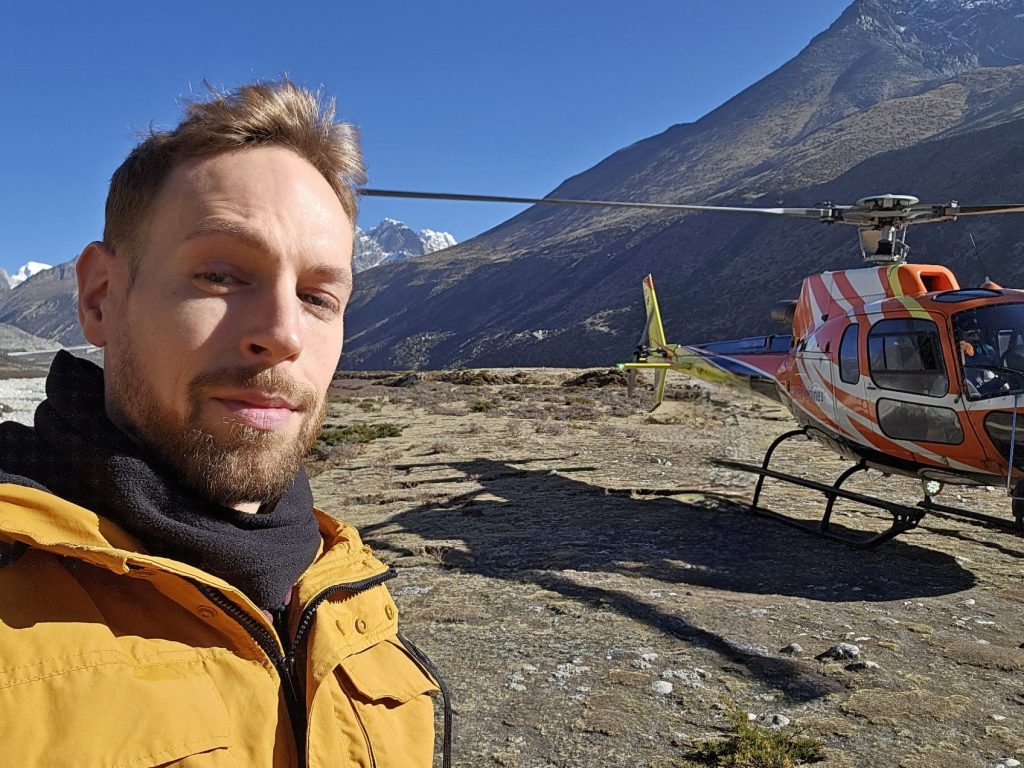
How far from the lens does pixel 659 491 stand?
9.33m

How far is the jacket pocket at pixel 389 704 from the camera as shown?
146 centimetres

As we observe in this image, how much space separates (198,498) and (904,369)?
6.69 meters

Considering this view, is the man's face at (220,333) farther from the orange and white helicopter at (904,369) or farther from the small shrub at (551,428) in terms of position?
the small shrub at (551,428)

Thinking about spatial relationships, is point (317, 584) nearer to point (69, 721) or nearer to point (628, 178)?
point (69, 721)

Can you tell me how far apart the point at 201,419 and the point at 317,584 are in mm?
481

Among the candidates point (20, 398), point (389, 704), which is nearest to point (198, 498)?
point (389, 704)

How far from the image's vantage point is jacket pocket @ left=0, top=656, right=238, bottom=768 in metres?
0.94

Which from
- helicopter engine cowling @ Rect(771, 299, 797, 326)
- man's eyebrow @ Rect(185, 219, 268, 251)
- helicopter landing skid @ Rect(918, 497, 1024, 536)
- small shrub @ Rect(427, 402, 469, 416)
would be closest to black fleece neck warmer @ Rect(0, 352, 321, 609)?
man's eyebrow @ Rect(185, 219, 268, 251)

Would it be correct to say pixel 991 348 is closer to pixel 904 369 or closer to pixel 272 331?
pixel 904 369

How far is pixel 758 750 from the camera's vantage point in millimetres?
3250

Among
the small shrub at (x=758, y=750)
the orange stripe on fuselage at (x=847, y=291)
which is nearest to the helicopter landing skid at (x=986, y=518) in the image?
the orange stripe on fuselage at (x=847, y=291)

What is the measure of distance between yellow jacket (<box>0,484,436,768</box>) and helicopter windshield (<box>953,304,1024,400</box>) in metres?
6.17

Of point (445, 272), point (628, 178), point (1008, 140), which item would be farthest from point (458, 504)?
point (628, 178)

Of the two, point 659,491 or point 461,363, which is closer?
point 659,491
